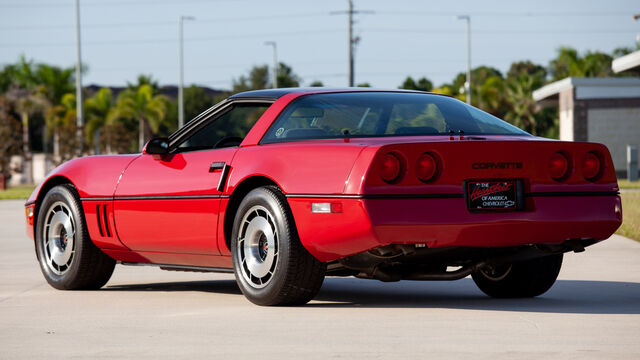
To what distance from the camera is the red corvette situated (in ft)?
21.2

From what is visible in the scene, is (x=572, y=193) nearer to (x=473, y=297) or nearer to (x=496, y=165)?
(x=496, y=165)

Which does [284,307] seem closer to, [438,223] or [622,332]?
[438,223]

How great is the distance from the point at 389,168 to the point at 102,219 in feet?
9.48

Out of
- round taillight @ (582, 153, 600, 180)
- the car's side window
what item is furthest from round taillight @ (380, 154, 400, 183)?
the car's side window

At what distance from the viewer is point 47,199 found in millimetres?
8961

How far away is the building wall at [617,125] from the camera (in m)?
44.3

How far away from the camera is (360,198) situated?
639cm

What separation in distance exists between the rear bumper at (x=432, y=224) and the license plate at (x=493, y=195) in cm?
6

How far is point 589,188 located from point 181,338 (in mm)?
2625

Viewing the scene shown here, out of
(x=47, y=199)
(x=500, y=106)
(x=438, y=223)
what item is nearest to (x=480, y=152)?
(x=438, y=223)

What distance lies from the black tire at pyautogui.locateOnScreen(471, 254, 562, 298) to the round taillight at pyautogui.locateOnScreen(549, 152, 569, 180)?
44.8 inches

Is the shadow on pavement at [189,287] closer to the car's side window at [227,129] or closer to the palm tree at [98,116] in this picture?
the car's side window at [227,129]

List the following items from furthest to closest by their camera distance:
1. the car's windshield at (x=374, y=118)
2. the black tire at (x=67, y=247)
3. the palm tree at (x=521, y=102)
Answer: the palm tree at (x=521, y=102), the black tire at (x=67, y=247), the car's windshield at (x=374, y=118)

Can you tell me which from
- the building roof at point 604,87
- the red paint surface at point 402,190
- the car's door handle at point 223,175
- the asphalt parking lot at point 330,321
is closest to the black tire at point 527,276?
the asphalt parking lot at point 330,321
